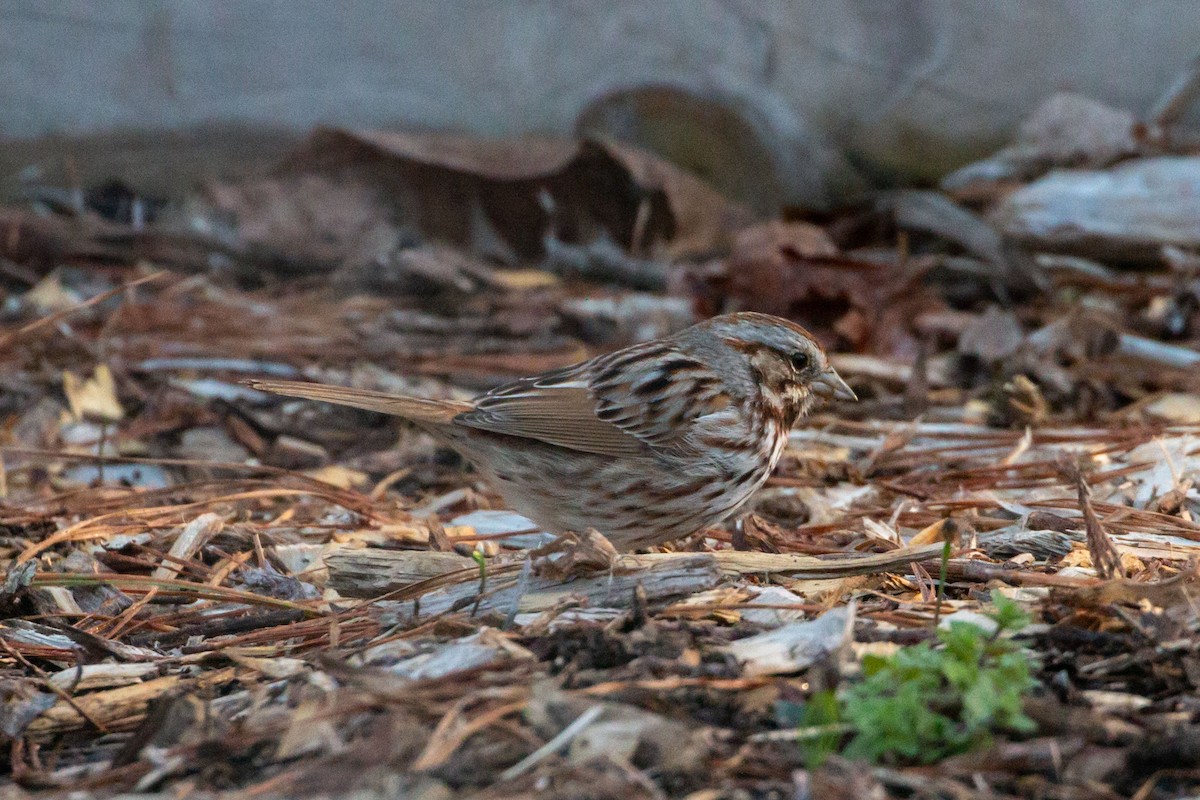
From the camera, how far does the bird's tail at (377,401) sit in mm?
3604

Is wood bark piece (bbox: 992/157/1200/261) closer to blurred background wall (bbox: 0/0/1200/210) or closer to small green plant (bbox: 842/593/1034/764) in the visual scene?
blurred background wall (bbox: 0/0/1200/210)

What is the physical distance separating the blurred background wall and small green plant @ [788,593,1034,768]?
5.38 metres

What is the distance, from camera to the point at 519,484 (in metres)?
3.67

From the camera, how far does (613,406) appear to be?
12.2 ft

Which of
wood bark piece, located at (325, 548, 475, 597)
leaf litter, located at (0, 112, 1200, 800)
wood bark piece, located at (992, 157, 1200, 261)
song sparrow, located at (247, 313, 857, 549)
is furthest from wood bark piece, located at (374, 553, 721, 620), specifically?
wood bark piece, located at (992, 157, 1200, 261)

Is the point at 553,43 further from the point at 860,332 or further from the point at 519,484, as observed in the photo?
the point at 519,484

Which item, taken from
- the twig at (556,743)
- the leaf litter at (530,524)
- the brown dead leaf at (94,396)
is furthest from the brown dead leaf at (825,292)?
the twig at (556,743)

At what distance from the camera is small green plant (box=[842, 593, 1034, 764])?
209 centimetres

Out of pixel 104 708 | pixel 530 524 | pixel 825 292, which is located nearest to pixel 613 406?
pixel 530 524

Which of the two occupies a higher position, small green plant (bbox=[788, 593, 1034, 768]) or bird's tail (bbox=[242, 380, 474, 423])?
small green plant (bbox=[788, 593, 1034, 768])

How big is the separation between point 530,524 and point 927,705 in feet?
6.91

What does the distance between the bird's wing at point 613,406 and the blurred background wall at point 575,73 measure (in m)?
3.65

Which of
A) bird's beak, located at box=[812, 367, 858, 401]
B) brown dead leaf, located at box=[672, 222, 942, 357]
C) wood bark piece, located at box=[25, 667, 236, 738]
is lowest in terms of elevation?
wood bark piece, located at box=[25, 667, 236, 738]

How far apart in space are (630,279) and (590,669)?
4431 mm
